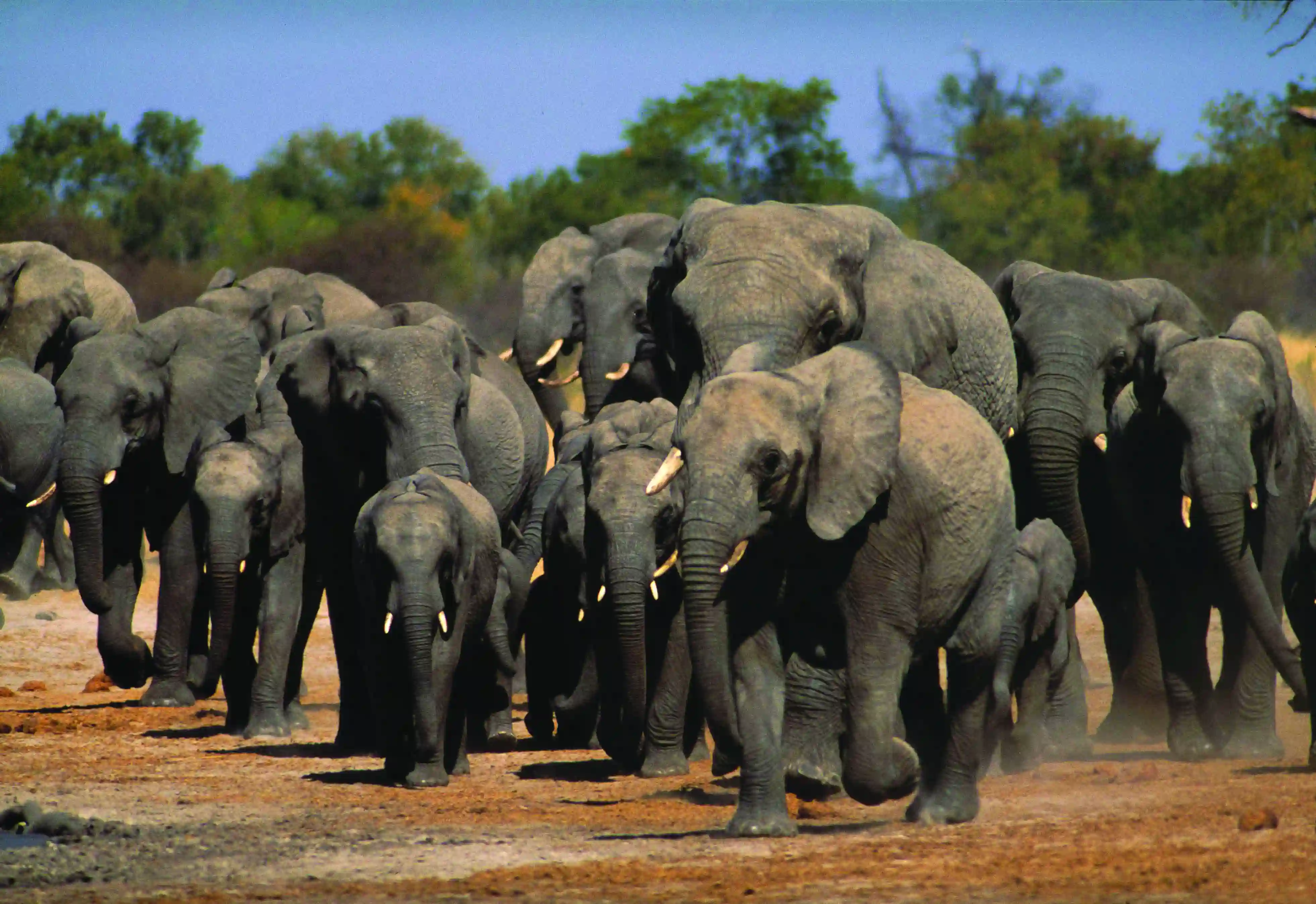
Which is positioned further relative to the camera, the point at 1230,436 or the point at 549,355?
the point at 549,355

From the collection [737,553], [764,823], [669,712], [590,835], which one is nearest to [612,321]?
[669,712]

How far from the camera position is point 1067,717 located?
10219mm

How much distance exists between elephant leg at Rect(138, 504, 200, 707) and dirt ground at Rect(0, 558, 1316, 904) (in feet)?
4.34

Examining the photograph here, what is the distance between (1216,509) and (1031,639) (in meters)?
1.24

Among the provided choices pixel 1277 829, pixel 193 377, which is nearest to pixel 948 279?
pixel 1277 829

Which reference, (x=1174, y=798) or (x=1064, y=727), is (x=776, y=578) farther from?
(x=1064, y=727)

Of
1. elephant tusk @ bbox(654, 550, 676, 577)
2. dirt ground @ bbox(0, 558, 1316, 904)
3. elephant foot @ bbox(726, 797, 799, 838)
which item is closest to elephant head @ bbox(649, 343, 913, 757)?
elephant foot @ bbox(726, 797, 799, 838)

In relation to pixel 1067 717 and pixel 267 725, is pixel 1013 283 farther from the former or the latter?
pixel 267 725

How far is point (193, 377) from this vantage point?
12672 mm

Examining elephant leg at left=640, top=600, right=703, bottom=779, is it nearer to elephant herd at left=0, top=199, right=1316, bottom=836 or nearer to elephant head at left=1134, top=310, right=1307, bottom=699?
elephant herd at left=0, top=199, right=1316, bottom=836

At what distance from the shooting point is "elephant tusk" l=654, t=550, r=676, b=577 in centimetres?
810

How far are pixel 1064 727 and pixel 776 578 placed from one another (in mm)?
3798

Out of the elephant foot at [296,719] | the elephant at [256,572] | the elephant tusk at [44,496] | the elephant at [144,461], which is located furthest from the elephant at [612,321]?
the elephant foot at [296,719]

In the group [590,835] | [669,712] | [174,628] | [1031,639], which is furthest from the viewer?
[174,628]
